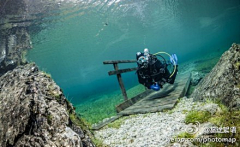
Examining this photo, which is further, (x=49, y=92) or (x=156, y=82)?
(x=156, y=82)

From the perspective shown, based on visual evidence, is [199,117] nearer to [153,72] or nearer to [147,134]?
[147,134]

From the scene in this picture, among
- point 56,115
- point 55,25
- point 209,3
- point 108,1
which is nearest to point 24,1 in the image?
point 55,25

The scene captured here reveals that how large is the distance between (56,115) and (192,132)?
281 centimetres

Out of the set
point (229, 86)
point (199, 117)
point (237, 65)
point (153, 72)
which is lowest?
point (199, 117)

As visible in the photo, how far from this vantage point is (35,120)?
2.48 m

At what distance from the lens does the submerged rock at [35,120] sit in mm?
2270

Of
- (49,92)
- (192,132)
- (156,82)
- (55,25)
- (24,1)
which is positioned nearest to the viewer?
(192,132)

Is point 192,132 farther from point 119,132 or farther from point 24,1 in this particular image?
point 24,1

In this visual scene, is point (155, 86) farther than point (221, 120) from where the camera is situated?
Yes

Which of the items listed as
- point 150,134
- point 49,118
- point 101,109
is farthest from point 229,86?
point 101,109

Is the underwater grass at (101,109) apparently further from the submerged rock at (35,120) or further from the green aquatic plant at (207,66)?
the green aquatic plant at (207,66)

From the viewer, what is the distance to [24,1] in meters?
12.2

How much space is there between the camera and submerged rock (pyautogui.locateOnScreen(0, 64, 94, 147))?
7.45 feet

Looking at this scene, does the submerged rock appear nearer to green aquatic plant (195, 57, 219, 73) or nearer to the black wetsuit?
the black wetsuit
